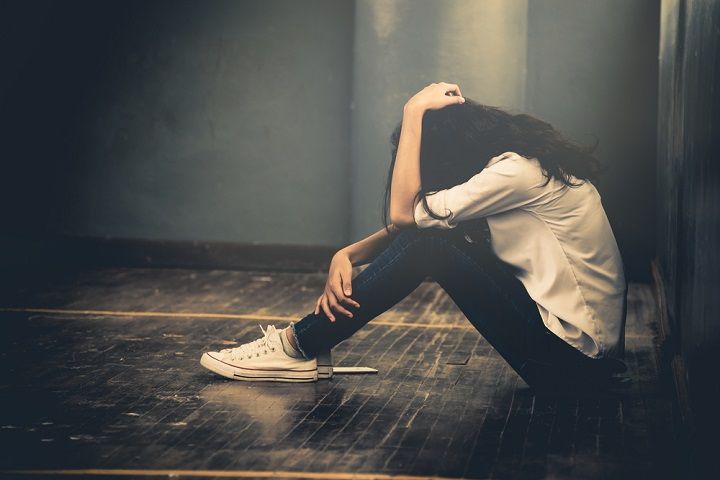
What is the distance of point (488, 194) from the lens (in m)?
4.48

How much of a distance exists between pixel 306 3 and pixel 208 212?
1.73 metres

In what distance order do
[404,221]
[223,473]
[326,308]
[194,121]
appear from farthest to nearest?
[194,121], [326,308], [404,221], [223,473]

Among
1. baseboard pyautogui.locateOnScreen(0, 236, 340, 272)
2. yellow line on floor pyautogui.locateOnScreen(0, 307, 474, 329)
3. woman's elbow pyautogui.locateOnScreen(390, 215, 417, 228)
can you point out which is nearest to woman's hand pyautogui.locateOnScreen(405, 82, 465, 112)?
woman's elbow pyautogui.locateOnScreen(390, 215, 417, 228)

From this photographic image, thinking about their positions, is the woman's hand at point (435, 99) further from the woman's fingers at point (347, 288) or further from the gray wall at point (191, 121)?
the gray wall at point (191, 121)

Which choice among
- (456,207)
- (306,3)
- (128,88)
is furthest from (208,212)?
(456,207)

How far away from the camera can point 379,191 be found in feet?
27.4

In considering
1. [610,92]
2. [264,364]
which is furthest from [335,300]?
[610,92]

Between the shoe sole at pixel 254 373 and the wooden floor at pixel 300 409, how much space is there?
38 millimetres

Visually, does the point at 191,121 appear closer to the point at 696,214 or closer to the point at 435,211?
the point at 435,211

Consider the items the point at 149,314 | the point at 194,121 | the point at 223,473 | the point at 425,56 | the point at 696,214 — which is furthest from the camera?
the point at 194,121

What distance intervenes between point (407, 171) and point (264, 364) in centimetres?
106

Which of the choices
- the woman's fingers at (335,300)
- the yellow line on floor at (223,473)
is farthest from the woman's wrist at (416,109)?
the yellow line on floor at (223,473)

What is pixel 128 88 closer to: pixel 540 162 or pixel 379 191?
pixel 379 191

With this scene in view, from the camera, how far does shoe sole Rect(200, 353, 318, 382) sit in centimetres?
502
